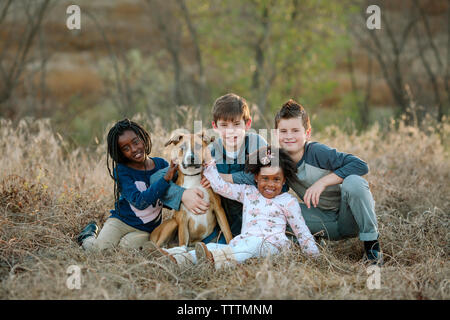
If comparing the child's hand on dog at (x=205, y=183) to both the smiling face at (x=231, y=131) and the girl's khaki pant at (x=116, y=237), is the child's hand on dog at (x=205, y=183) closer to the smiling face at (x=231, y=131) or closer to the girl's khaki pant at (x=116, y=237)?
the smiling face at (x=231, y=131)

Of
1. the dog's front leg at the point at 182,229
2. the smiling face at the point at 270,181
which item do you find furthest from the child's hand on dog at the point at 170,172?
the smiling face at the point at 270,181

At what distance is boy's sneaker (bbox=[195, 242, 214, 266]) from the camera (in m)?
3.43

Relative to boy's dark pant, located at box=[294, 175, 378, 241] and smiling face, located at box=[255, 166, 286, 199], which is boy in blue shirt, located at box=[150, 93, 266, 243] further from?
boy's dark pant, located at box=[294, 175, 378, 241]

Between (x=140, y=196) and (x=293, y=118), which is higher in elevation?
(x=293, y=118)

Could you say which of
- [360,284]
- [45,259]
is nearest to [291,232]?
[360,284]

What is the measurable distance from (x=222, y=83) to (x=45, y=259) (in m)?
12.0

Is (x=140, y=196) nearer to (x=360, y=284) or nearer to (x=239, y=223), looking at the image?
(x=239, y=223)

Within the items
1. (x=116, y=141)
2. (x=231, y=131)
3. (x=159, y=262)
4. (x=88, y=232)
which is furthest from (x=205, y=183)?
(x=88, y=232)

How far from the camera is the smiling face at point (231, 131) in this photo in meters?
3.95

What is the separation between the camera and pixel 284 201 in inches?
148

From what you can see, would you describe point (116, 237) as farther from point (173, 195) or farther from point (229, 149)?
point (229, 149)

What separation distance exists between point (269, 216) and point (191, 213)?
72 cm

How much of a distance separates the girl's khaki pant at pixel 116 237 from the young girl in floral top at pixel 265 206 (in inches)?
16.1

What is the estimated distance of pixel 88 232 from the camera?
4.13m
